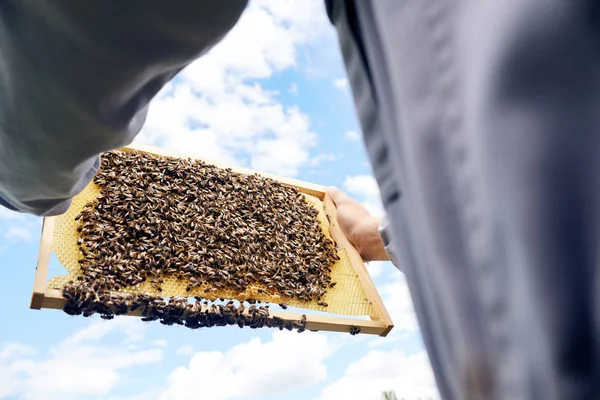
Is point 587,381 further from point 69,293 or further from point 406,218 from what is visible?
point 69,293

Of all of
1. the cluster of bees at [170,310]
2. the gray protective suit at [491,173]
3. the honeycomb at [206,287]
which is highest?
the honeycomb at [206,287]

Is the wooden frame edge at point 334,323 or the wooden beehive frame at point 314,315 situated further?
the wooden frame edge at point 334,323

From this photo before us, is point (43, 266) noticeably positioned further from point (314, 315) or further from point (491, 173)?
point (491, 173)

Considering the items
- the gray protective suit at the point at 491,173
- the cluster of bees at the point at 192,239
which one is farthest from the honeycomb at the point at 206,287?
the gray protective suit at the point at 491,173

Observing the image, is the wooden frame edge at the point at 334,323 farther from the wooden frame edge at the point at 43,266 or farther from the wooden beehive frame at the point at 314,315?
the wooden frame edge at the point at 43,266

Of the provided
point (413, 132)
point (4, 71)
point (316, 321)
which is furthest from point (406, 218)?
point (316, 321)

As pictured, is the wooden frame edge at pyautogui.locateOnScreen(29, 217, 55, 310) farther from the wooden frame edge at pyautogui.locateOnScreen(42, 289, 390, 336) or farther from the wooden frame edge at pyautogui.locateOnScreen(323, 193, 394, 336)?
the wooden frame edge at pyautogui.locateOnScreen(323, 193, 394, 336)

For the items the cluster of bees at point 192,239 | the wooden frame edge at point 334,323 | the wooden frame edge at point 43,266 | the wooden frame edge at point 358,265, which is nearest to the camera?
the wooden frame edge at point 43,266
